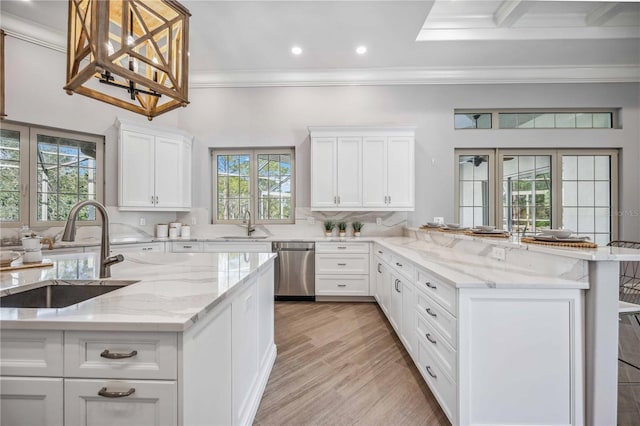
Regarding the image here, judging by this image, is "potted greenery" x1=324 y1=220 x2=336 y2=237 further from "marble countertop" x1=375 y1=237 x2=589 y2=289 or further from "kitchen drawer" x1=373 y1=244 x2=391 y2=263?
"marble countertop" x1=375 y1=237 x2=589 y2=289

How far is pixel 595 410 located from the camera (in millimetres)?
1378

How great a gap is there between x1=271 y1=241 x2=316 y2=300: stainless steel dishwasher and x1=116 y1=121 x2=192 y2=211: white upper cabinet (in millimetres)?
1717

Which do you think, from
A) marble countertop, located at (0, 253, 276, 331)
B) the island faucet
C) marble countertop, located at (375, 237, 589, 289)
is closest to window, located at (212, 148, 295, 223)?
the island faucet

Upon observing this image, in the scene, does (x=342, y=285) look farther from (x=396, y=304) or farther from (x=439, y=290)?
(x=439, y=290)

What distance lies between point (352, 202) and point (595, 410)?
2.95m

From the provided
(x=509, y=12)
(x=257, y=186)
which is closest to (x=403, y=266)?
(x=257, y=186)

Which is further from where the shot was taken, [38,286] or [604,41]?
[604,41]

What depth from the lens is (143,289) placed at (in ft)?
3.93

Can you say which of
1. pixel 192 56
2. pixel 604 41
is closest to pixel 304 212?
pixel 192 56

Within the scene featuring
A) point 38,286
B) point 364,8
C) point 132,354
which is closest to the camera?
point 132,354

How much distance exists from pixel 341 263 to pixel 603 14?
419 centimetres

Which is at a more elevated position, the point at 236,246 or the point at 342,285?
the point at 236,246

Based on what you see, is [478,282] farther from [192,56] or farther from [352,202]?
[192,56]

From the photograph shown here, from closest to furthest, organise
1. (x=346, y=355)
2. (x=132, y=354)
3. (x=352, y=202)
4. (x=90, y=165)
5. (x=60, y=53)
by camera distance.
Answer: (x=132, y=354)
(x=346, y=355)
(x=60, y=53)
(x=90, y=165)
(x=352, y=202)
